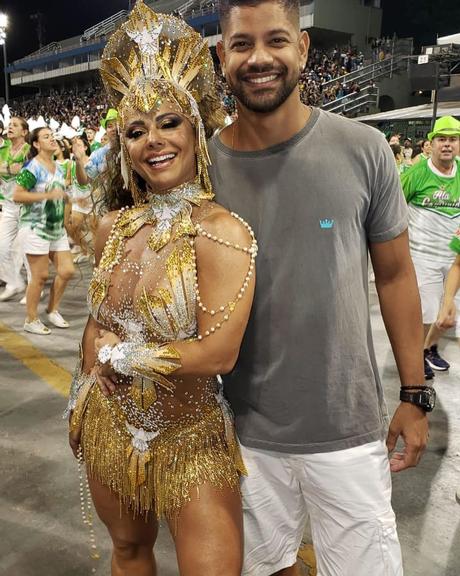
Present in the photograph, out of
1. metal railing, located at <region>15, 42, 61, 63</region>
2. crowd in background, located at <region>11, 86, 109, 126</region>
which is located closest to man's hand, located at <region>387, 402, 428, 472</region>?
crowd in background, located at <region>11, 86, 109, 126</region>

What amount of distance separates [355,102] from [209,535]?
22223 millimetres

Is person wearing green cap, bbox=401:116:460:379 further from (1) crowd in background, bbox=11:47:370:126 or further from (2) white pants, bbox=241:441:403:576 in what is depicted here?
(1) crowd in background, bbox=11:47:370:126

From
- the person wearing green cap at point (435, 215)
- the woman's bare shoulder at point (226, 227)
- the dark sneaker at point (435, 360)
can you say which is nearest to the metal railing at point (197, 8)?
the person wearing green cap at point (435, 215)

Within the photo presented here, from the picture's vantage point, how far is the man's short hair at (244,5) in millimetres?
1374

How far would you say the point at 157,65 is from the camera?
150 cm

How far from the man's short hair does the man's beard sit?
0.50 feet

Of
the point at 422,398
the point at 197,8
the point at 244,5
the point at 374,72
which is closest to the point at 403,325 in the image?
the point at 422,398

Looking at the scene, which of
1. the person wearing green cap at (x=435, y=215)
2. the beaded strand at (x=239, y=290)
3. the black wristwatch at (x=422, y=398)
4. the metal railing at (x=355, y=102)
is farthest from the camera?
the metal railing at (x=355, y=102)

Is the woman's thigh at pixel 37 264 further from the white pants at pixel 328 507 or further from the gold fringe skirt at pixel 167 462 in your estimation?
the white pants at pixel 328 507

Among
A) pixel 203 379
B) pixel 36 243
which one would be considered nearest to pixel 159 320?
Answer: pixel 203 379

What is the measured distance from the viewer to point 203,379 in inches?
60.5

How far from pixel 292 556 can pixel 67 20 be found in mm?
53075

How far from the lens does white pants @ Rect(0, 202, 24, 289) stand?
6094mm

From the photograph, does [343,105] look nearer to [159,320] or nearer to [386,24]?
[386,24]
